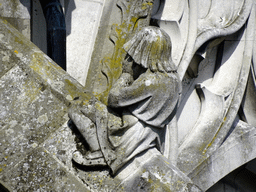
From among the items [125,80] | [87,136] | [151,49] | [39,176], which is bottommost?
[39,176]

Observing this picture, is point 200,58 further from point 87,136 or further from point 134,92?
point 87,136

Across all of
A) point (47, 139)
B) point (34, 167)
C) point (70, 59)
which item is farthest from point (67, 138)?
point (70, 59)

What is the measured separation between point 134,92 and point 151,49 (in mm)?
325

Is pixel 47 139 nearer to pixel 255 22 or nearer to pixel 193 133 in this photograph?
pixel 193 133

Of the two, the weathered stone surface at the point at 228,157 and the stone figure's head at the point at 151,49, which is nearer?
the stone figure's head at the point at 151,49

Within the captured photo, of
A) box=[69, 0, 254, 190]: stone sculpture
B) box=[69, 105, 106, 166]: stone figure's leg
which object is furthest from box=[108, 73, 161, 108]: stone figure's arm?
box=[69, 0, 254, 190]: stone sculpture

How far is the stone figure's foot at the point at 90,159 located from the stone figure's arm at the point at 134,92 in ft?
1.20

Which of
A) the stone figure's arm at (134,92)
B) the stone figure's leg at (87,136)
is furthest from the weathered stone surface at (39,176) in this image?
the stone figure's arm at (134,92)

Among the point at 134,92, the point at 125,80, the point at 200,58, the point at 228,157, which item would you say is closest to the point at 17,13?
the point at 125,80

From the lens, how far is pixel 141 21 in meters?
3.60

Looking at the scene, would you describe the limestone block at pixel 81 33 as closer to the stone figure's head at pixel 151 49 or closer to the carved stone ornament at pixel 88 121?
the carved stone ornament at pixel 88 121

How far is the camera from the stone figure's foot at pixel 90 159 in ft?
8.00

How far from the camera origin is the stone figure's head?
2619mm

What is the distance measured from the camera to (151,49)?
2623 millimetres
